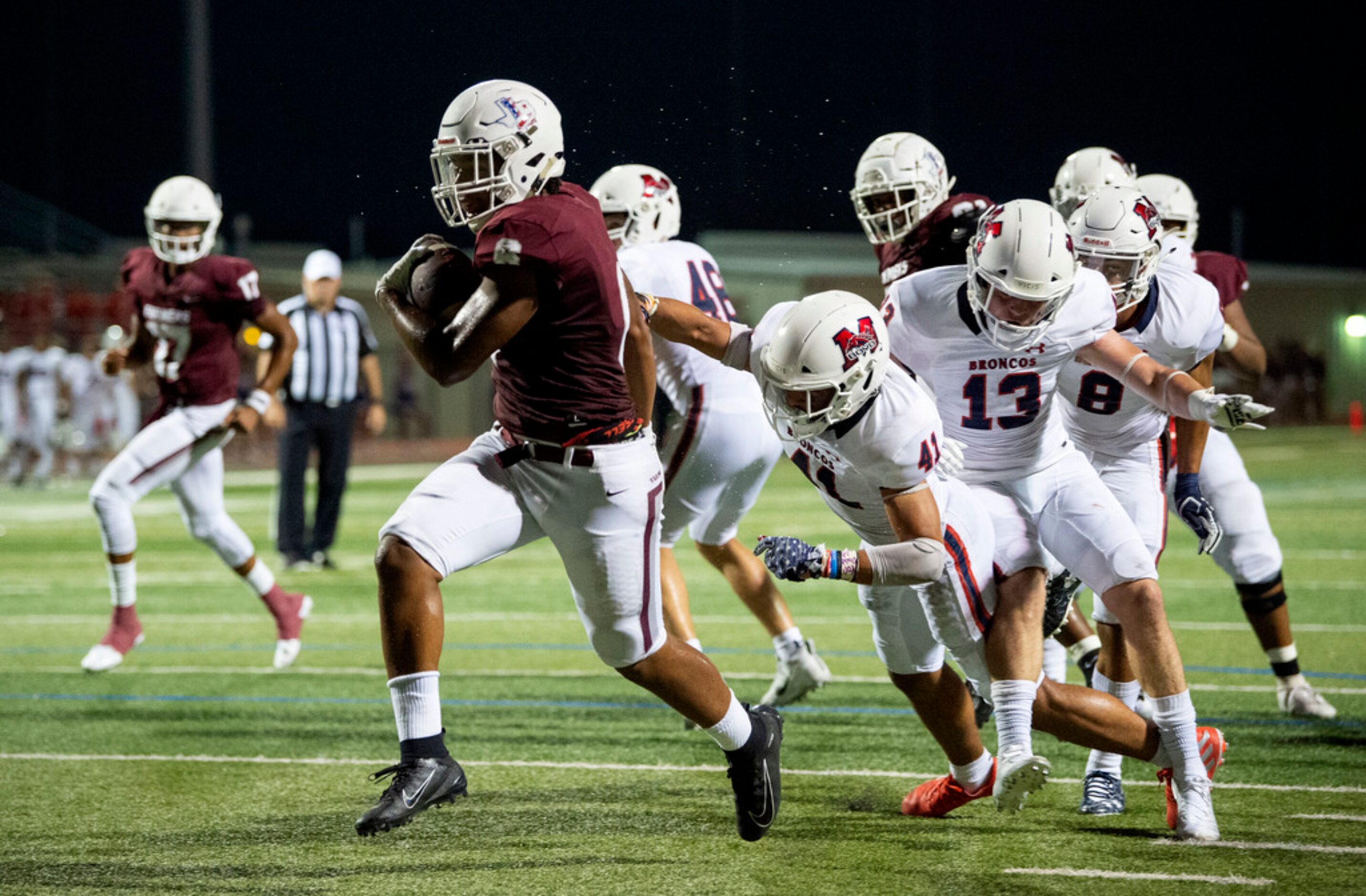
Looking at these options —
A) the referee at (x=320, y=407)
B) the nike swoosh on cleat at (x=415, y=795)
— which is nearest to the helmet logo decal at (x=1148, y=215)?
the nike swoosh on cleat at (x=415, y=795)

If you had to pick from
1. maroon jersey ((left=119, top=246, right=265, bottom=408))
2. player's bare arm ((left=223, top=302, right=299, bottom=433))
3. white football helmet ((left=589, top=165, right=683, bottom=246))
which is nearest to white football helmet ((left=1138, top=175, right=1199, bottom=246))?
white football helmet ((left=589, top=165, right=683, bottom=246))

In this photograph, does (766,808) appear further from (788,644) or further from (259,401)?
(259,401)

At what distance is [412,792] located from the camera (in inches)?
131

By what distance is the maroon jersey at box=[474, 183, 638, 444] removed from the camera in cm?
339

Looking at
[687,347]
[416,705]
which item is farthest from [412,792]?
[687,347]

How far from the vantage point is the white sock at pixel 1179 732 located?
12.3 feet

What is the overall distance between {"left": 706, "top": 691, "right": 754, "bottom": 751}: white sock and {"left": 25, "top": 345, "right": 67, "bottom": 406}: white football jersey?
16694mm

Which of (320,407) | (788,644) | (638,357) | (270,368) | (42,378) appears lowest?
(42,378)

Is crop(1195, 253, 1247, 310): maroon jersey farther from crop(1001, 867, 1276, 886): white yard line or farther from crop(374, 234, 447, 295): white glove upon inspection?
crop(374, 234, 447, 295): white glove

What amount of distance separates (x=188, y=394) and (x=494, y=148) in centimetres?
327

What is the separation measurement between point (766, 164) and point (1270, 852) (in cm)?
269

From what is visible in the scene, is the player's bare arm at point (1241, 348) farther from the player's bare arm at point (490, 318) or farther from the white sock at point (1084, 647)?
the player's bare arm at point (490, 318)

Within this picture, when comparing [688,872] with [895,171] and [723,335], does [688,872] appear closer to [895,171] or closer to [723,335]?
[723,335]

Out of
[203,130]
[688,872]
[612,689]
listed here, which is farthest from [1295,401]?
[688,872]
